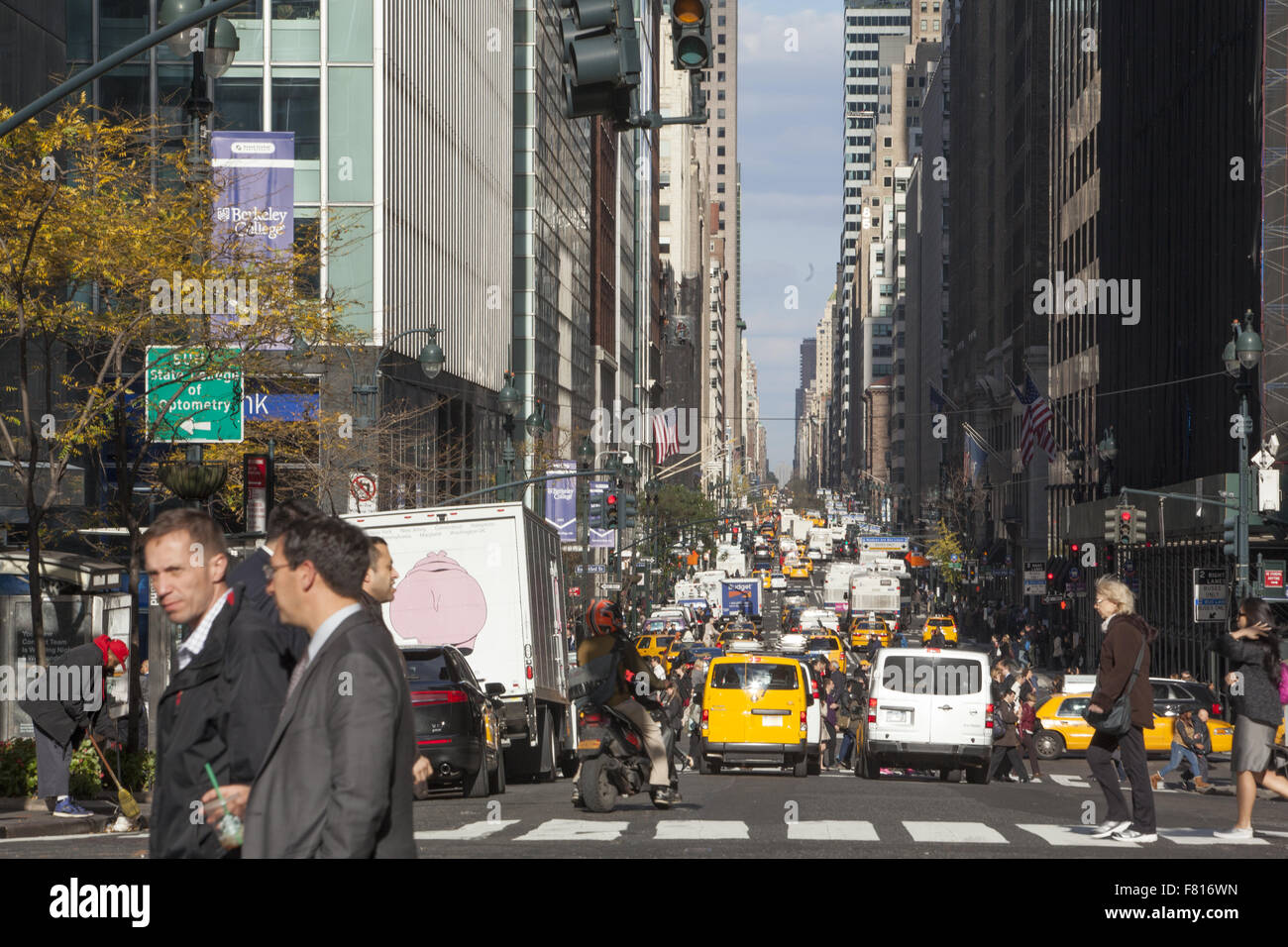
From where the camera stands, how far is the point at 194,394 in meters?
23.0

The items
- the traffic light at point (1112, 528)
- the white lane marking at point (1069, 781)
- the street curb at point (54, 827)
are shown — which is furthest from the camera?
the traffic light at point (1112, 528)

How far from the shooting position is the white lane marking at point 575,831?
46.8 ft

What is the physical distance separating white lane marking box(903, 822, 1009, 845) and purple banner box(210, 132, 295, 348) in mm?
13854

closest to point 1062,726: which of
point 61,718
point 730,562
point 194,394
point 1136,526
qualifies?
point 1136,526

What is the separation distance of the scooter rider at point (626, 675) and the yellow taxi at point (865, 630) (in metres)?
54.0

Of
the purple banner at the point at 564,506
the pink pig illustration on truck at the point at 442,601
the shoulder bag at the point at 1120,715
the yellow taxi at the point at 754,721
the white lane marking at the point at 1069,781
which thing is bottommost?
the white lane marking at the point at 1069,781

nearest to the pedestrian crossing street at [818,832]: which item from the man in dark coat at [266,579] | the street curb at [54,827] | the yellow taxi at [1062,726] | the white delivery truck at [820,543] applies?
the street curb at [54,827]

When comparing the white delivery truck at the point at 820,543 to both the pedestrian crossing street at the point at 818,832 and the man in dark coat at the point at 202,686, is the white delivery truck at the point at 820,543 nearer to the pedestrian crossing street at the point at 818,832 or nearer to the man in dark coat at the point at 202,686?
the pedestrian crossing street at the point at 818,832

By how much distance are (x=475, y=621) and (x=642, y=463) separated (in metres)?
114

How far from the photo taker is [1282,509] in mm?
47750

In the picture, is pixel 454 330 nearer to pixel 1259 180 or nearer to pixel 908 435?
pixel 1259 180

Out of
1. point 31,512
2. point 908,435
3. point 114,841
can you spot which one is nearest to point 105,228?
point 31,512

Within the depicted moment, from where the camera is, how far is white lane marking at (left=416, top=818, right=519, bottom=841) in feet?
48.0

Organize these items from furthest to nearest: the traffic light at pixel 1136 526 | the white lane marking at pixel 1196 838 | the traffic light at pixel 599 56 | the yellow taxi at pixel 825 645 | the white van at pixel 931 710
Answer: the yellow taxi at pixel 825 645
the traffic light at pixel 1136 526
the white van at pixel 931 710
the white lane marking at pixel 1196 838
the traffic light at pixel 599 56
